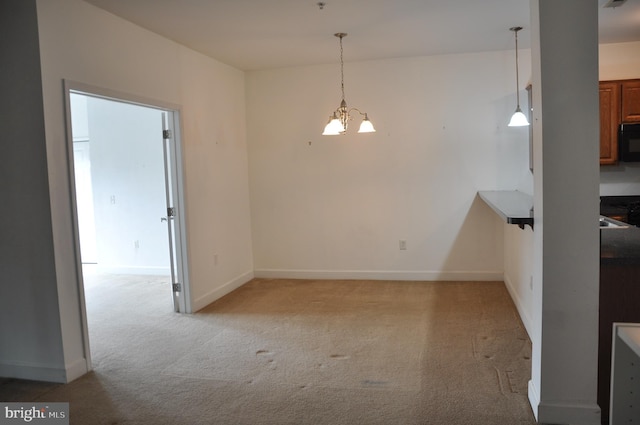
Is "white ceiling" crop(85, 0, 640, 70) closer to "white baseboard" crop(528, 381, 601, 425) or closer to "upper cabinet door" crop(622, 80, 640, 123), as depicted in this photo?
"upper cabinet door" crop(622, 80, 640, 123)

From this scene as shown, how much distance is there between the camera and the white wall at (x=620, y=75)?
505cm

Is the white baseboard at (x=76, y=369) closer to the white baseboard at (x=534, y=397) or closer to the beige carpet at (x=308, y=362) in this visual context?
the beige carpet at (x=308, y=362)

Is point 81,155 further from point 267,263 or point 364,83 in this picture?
point 364,83

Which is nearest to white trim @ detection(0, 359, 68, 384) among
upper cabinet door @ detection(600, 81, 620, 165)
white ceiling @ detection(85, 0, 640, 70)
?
white ceiling @ detection(85, 0, 640, 70)

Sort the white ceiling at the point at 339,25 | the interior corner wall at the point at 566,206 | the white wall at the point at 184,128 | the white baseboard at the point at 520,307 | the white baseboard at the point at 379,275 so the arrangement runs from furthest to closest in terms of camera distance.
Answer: the white baseboard at the point at 379,275, the white baseboard at the point at 520,307, the white ceiling at the point at 339,25, the white wall at the point at 184,128, the interior corner wall at the point at 566,206

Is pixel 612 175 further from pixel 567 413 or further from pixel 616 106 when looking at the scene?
pixel 567 413

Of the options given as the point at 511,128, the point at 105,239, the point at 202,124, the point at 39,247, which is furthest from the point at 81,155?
the point at 511,128

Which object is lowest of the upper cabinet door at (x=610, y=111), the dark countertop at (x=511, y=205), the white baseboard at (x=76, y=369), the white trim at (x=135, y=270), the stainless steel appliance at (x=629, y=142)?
the white baseboard at (x=76, y=369)

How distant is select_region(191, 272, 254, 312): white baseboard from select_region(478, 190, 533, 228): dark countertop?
2913 mm

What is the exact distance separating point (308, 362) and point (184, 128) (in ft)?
8.37

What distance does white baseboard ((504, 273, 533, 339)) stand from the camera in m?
3.90

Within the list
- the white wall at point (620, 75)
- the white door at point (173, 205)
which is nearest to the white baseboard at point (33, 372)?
the white door at point (173, 205)

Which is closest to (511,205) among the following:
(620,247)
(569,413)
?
(620,247)

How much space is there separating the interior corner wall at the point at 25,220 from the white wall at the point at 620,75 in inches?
203
